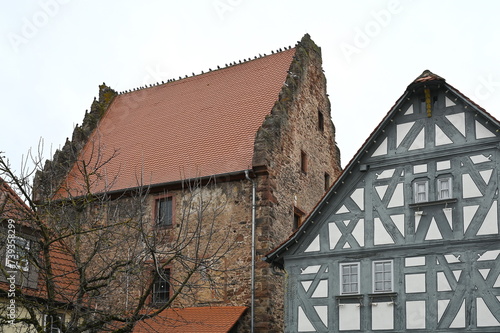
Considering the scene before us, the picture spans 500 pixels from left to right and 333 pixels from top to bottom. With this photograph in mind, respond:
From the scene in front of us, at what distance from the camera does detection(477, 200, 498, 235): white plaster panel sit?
15633mm

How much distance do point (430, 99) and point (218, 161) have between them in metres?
8.40

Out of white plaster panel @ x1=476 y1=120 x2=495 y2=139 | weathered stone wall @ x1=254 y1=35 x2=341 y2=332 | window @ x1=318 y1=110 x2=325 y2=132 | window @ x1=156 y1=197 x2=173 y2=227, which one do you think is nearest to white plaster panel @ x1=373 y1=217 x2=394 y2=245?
white plaster panel @ x1=476 y1=120 x2=495 y2=139

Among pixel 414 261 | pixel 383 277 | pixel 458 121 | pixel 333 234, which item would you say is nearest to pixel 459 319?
pixel 414 261

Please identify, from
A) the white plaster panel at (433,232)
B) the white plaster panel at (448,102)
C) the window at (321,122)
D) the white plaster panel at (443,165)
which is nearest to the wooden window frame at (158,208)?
the window at (321,122)

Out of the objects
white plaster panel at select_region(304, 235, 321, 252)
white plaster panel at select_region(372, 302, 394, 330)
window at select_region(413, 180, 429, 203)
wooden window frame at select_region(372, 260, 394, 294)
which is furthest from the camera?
white plaster panel at select_region(304, 235, 321, 252)

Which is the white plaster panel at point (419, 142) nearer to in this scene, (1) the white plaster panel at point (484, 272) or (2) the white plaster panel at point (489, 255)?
(2) the white plaster panel at point (489, 255)

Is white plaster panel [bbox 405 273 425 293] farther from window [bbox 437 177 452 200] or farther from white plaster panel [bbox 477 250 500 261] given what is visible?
window [bbox 437 177 452 200]

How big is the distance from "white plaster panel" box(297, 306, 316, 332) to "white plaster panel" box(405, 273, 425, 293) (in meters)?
2.51

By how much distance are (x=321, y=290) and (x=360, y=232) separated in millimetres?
1676

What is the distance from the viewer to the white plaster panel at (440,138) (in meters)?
16.8

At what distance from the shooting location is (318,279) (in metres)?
17.4

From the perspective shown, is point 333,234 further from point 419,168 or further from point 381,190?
point 419,168

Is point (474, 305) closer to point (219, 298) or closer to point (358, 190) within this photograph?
point (358, 190)

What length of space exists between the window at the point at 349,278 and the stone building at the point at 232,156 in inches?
147
